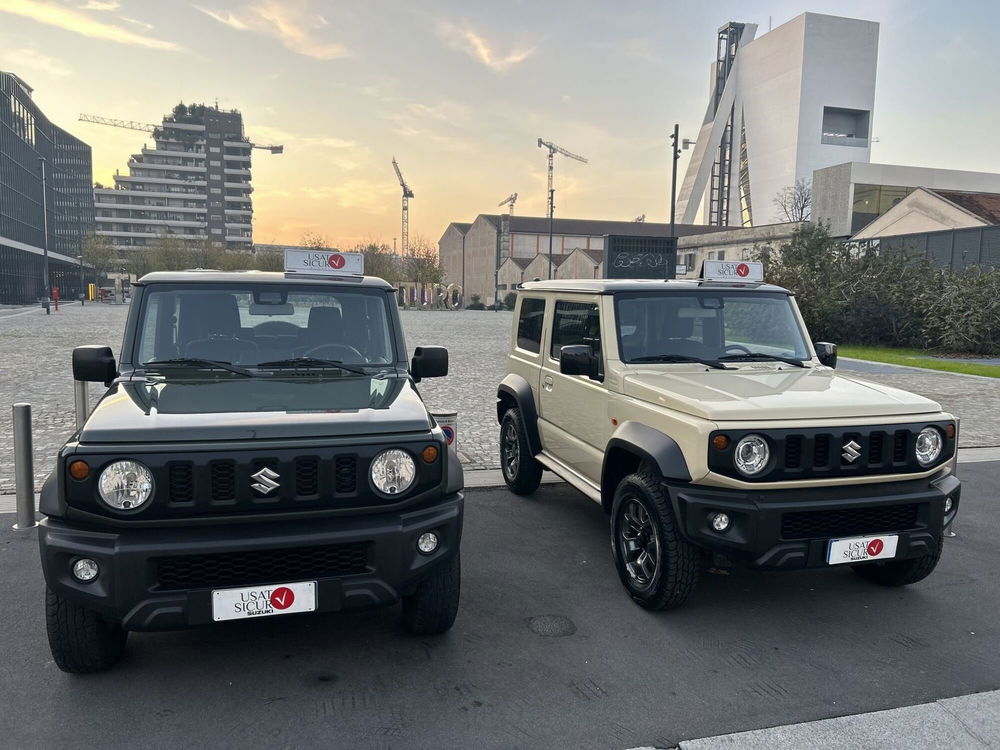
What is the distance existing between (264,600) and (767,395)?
292 centimetres

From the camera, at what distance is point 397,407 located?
12.4 feet

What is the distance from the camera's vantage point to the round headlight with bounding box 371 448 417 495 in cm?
339

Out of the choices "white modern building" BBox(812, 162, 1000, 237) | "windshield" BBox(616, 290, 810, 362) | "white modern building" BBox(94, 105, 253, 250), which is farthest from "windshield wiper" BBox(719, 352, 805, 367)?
"white modern building" BBox(94, 105, 253, 250)

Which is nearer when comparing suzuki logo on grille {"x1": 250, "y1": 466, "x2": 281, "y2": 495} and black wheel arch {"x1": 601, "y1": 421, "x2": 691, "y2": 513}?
suzuki logo on grille {"x1": 250, "y1": 466, "x2": 281, "y2": 495}

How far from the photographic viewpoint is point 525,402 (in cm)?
650

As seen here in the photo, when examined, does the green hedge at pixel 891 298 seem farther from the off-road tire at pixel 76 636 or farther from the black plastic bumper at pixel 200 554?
the off-road tire at pixel 76 636

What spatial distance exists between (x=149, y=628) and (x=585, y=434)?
3.16 metres

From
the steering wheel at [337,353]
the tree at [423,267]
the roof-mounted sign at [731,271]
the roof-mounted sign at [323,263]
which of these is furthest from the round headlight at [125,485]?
the tree at [423,267]

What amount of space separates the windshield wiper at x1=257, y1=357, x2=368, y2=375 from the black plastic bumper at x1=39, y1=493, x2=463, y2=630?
1.31 metres

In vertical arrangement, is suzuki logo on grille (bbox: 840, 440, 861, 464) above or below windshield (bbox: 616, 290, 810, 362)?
below

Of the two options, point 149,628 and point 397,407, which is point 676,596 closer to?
point 397,407

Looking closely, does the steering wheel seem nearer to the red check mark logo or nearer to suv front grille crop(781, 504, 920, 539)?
the red check mark logo

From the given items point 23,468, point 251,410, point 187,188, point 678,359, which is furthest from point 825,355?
point 187,188

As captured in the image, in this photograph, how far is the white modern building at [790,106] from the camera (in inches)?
3602
